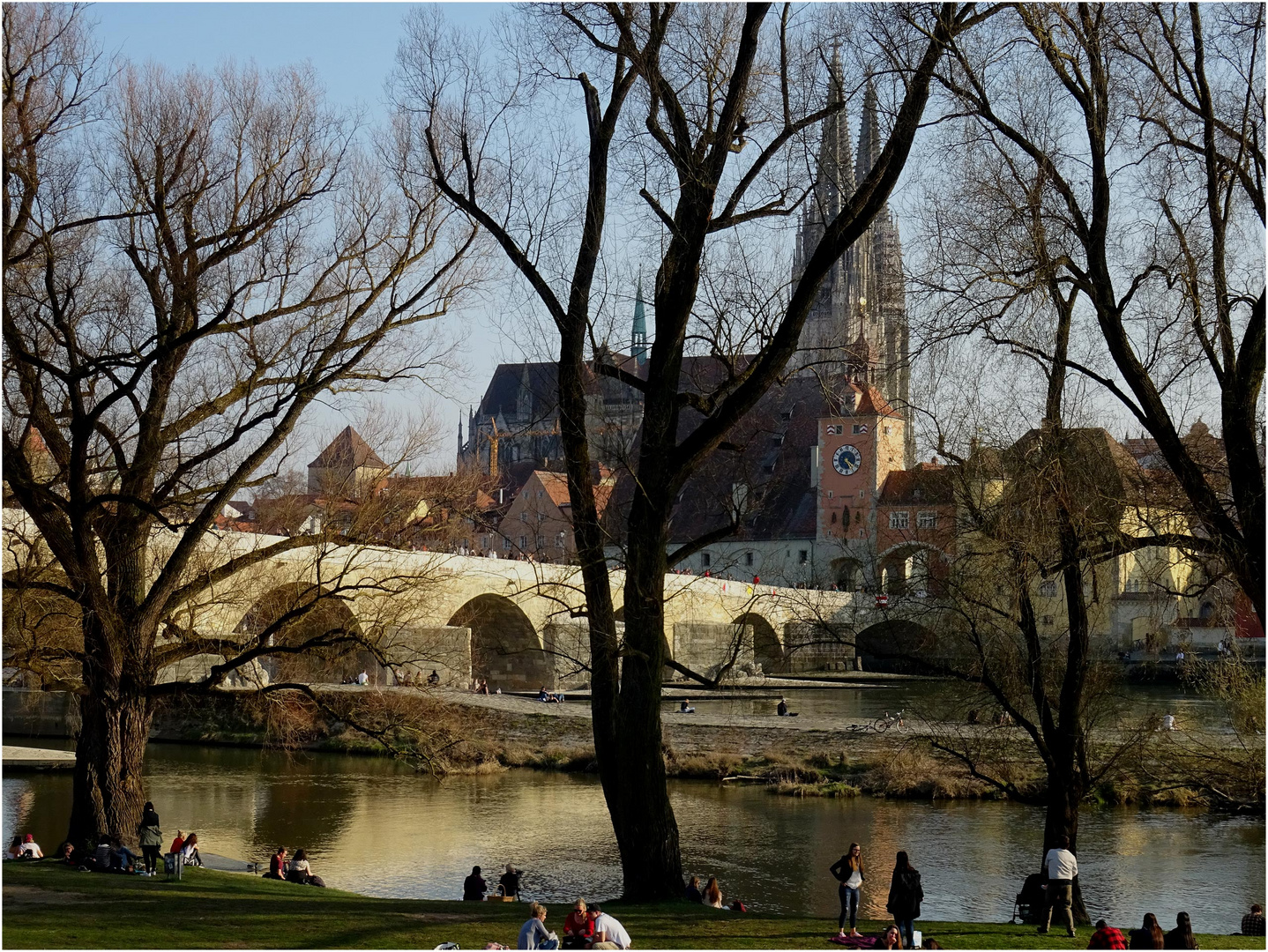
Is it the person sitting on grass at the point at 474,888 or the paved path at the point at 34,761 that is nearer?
the person sitting on grass at the point at 474,888

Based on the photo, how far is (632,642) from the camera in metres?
10.2

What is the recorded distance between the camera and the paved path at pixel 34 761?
95.6 ft

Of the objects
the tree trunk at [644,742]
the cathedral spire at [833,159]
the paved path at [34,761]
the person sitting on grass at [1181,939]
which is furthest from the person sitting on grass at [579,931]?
the paved path at [34,761]

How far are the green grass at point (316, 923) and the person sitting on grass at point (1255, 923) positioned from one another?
66.6 inches

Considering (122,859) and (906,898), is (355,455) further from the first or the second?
(906,898)

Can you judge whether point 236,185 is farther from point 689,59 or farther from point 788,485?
point 788,485

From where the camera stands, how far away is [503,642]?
51375 mm

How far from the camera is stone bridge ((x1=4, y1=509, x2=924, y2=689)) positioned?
45.7 feet

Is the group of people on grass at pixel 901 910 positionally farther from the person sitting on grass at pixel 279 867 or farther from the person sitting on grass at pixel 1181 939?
the person sitting on grass at pixel 279 867

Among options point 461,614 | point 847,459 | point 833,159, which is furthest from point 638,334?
point 847,459

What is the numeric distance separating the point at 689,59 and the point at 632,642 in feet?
13.7

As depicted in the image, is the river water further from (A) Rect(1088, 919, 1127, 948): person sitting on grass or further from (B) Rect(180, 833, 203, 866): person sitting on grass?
(A) Rect(1088, 919, 1127, 948): person sitting on grass

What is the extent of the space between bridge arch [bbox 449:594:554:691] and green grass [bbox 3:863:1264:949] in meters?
35.1

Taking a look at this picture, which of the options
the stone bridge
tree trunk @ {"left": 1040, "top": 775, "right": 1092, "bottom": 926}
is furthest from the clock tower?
tree trunk @ {"left": 1040, "top": 775, "right": 1092, "bottom": 926}
